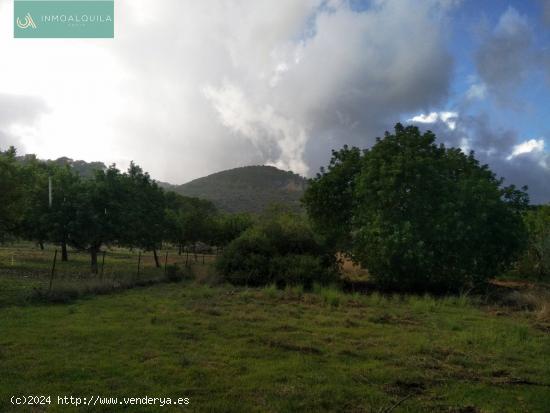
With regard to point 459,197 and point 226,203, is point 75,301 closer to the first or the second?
point 459,197

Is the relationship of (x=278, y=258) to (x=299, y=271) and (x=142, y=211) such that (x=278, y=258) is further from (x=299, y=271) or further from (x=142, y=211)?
(x=142, y=211)

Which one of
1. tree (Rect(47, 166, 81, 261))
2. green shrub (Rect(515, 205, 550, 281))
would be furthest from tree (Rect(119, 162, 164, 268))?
green shrub (Rect(515, 205, 550, 281))

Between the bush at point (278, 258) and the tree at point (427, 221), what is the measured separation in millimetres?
2584

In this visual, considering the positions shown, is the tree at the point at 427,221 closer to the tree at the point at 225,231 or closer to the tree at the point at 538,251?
the tree at the point at 538,251

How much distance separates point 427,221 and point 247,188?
132857mm

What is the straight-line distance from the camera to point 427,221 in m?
22.1

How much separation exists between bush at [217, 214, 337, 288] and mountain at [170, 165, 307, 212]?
89.3 meters

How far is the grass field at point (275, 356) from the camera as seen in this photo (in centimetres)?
716

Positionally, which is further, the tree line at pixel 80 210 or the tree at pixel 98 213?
the tree at pixel 98 213

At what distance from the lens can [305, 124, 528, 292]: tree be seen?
21312mm

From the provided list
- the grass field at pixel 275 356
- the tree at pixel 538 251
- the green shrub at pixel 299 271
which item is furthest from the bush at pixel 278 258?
the tree at pixel 538 251

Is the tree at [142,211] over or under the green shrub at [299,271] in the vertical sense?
over

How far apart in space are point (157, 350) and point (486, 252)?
1902cm

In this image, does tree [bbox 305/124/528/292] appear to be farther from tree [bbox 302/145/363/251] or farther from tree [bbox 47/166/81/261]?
tree [bbox 47/166/81/261]
